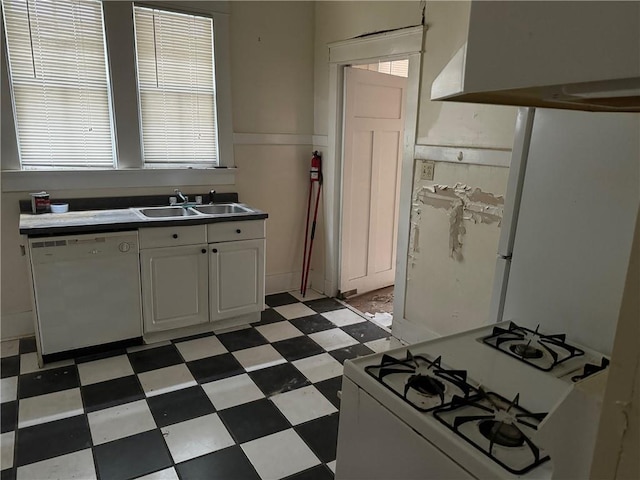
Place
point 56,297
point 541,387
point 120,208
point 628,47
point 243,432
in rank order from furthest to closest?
point 120,208 → point 56,297 → point 243,432 → point 541,387 → point 628,47

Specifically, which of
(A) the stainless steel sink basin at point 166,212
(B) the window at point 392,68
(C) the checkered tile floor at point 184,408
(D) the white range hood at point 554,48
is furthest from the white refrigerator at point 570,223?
(B) the window at point 392,68

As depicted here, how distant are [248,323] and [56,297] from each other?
132cm

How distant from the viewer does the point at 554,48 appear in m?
0.53

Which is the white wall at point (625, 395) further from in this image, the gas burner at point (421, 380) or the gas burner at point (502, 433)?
the gas burner at point (421, 380)

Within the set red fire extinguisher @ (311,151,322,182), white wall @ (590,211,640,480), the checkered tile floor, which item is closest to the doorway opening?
red fire extinguisher @ (311,151,322,182)

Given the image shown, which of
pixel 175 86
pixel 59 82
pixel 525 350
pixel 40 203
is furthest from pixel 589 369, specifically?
pixel 59 82

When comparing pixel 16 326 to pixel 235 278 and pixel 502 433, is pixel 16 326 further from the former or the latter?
→ pixel 502 433

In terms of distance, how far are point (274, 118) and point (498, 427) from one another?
3.21 metres

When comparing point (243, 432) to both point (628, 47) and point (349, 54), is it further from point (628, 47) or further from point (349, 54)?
point (349, 54)

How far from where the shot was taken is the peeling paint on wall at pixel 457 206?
2.51 m

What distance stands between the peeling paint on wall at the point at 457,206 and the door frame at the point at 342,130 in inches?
3.4

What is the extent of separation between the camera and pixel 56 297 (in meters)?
2.59

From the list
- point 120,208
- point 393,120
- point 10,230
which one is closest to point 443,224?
point 393,120

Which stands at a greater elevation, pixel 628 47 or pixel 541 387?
pixel 628 47
